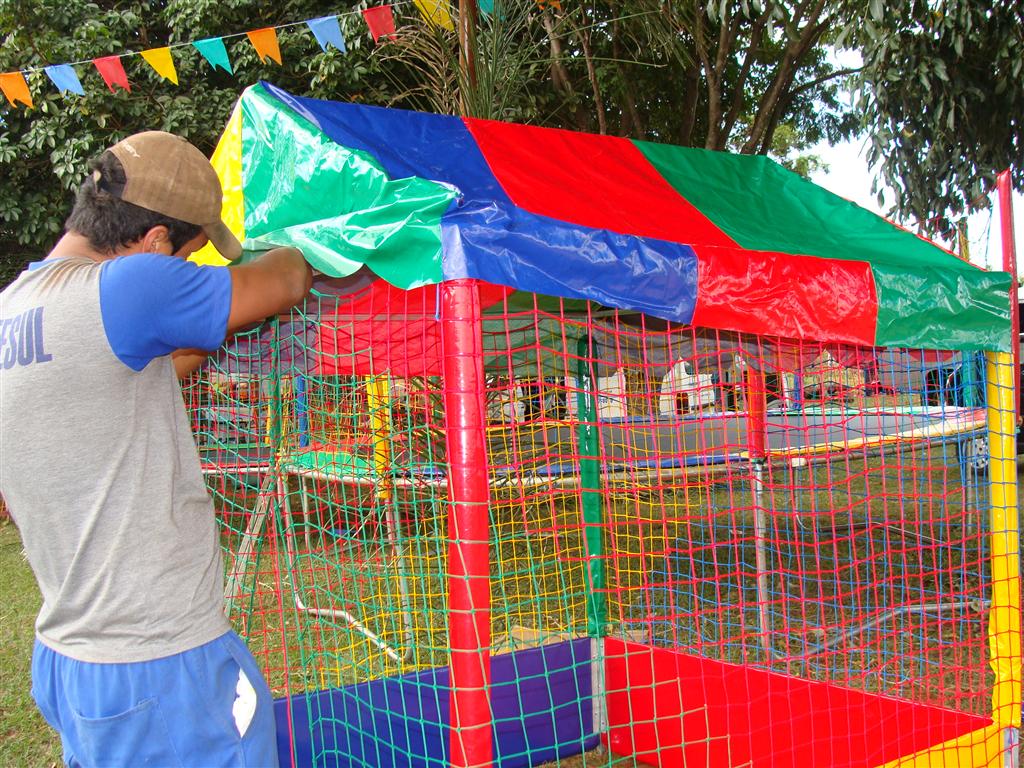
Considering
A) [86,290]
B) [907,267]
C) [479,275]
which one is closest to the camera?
[86,290]

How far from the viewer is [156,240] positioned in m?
1.71

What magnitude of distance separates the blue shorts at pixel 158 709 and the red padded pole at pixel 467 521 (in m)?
0.59

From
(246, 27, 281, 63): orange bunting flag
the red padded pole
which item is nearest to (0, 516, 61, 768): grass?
the red padded pole

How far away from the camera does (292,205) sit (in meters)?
2.63

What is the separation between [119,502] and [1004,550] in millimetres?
3053

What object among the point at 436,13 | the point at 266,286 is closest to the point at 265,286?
the point at 266,286

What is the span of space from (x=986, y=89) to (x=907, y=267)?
2.84 metres

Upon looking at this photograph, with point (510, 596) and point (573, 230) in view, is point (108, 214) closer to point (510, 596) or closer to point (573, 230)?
point (573, 230)

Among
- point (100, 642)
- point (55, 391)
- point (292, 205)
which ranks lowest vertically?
point (100, 642)

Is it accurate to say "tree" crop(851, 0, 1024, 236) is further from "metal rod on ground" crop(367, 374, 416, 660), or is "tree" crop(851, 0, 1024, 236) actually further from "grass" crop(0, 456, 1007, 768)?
"metal rod on ground" crop(367, 374, 416, 660)

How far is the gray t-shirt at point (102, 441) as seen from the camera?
153 cm

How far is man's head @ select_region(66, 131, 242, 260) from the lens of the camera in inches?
65.3

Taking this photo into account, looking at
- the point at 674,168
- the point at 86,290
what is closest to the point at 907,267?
the point at 674,168

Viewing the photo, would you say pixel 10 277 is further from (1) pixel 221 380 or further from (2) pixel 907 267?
(2) pixel 907 267
